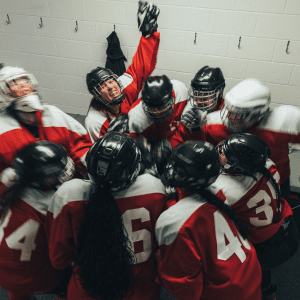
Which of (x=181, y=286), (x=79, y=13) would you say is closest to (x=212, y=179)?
(x=181, y=286)

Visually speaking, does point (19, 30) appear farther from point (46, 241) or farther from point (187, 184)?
point (187, 184)

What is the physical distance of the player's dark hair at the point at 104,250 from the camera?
1032 mm

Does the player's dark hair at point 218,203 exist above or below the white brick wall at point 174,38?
below

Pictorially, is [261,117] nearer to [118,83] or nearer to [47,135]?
[118,83]

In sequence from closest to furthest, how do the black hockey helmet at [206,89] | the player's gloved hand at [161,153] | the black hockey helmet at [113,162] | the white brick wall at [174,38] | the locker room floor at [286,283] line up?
the black hockey helmet at [113,162] < the black hockey helmet at [206,89] < the locker room floor at [286,283] < the player's gloved hand at [161,153] < the white brick wall at [174,38]

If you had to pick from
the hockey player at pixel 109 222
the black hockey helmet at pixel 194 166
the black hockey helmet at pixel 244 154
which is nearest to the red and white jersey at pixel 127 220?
the hockey player at pixel 109 222

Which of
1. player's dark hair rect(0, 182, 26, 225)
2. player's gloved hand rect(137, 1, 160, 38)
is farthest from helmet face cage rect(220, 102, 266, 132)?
player's dark hair rect(0, 182, 26, 225)

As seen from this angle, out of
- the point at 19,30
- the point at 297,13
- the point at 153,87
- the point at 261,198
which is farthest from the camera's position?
the point at 19,30

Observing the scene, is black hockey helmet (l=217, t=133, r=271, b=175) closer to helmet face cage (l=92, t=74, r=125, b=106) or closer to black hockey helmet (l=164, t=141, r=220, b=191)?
black hockey helmet (l=164, t=141, r=220, b=191)

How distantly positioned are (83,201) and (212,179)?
0.60 m

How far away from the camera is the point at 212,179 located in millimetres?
1074

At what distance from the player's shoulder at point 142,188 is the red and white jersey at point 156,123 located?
2.76 ft

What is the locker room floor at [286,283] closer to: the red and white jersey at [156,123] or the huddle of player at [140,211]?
the huddle of player at [140,211]

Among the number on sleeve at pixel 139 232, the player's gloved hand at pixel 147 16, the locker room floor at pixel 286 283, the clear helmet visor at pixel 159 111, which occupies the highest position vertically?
the player's gloved hand at pixel 147 16
